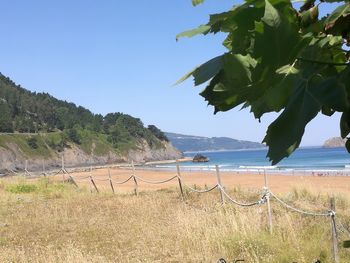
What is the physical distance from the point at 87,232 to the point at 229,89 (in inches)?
391

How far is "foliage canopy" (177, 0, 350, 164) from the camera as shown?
479 millimetres

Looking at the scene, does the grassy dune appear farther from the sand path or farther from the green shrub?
the green shrub

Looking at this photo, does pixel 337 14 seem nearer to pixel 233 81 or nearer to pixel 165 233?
pixel 233 81

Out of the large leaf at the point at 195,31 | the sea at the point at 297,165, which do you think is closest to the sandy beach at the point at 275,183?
the sea at the point at 297,165

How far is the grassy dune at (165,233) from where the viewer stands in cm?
679

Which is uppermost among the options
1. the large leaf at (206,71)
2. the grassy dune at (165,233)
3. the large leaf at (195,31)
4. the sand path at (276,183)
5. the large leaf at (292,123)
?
the large leaf at (195,31)

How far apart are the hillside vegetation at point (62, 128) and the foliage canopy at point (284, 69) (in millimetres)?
95436

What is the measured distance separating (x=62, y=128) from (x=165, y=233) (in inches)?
4549

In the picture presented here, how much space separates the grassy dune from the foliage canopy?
5.75 metres

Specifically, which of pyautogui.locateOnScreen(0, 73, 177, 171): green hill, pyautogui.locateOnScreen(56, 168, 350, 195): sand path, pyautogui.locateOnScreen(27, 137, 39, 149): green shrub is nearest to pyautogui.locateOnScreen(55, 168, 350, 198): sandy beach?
pyautogui.locateOnScreen(56, 168, 350, 195): sand path

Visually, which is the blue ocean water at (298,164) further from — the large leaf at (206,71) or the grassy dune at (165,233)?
the large leaf at (206,71)

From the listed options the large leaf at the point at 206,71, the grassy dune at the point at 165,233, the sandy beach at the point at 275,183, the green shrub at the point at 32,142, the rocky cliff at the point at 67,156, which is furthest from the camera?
the green shrub at the point at 32,142

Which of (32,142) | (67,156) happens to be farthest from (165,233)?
(67,156)

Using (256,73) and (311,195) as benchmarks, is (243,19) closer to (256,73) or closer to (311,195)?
(256,73)
